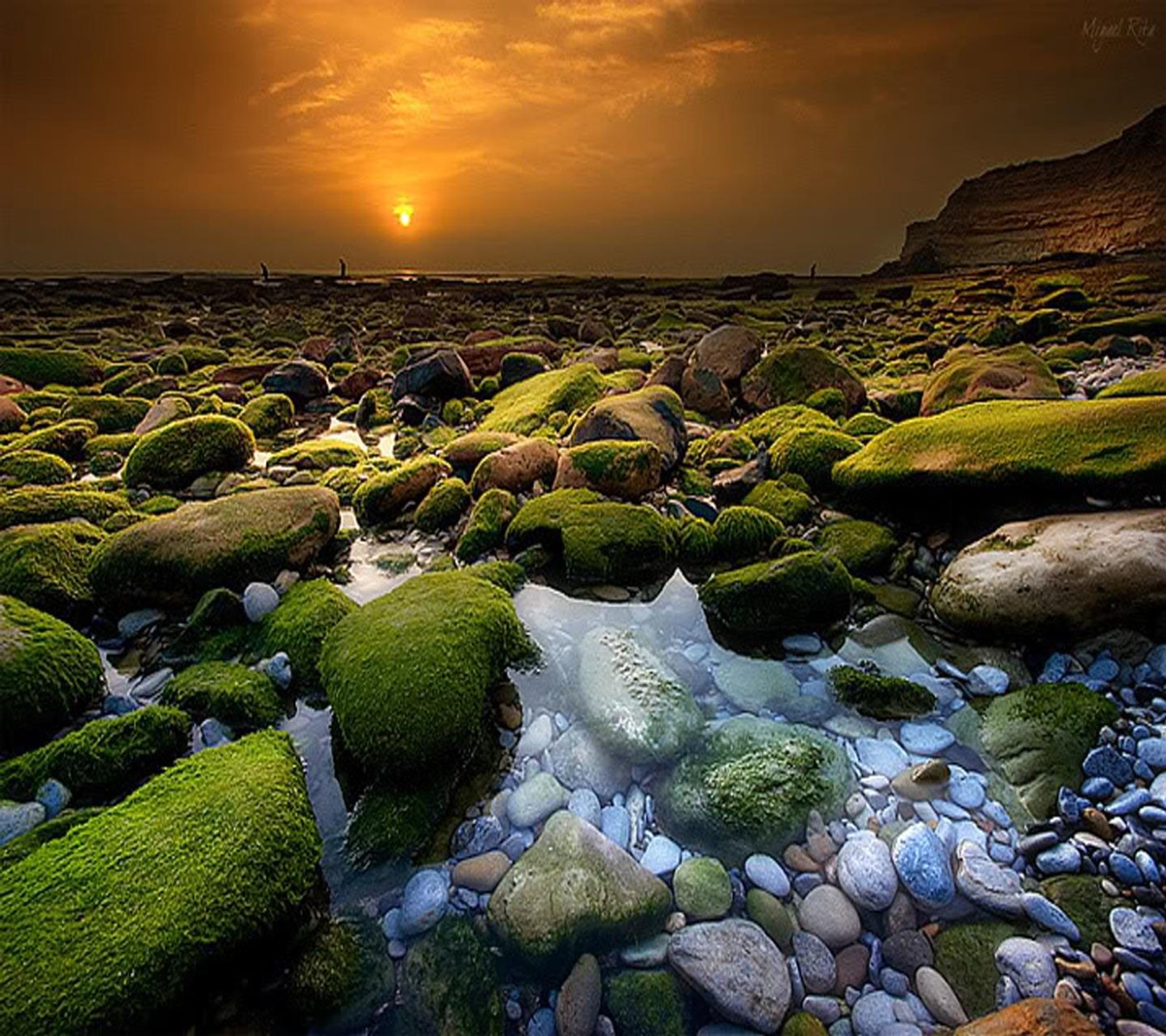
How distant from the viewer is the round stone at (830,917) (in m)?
1.93

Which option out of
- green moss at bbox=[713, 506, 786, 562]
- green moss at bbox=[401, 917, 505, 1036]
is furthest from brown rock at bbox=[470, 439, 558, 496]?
green moss at bbox=[401, 917, 505, 1036]

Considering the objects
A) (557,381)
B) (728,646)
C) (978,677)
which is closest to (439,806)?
(728,646)

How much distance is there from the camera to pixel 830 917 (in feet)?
6.50

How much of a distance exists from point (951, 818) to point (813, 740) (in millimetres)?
560

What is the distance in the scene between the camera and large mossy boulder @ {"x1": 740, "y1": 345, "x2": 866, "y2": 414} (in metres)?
7.43

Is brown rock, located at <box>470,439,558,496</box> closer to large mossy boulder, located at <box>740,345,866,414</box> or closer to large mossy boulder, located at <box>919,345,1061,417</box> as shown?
large mossy boulder, located at <box>740,345,866,414</box>

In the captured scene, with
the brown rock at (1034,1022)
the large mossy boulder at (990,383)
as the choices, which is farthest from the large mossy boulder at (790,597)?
the large mossy boulder at (990,383)

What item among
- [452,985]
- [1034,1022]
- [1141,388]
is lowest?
[452,985]

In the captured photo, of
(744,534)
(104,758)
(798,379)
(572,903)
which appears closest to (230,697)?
(104,758)

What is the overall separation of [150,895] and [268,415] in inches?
320

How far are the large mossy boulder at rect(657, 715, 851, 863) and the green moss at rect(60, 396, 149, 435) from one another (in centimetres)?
947

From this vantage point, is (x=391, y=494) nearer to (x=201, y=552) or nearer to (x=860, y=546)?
(x=201, y=552)

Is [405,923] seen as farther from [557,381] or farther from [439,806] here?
[557,381]

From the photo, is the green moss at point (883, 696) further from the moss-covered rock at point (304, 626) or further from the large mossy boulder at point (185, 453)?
the large mossy boulder at point (185, 453)
